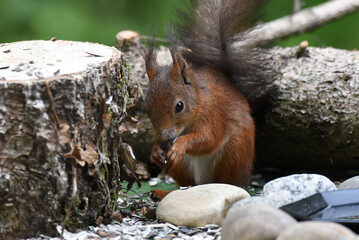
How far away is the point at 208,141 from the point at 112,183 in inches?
18.3

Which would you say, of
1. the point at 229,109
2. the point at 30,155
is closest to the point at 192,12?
the point at 229,109

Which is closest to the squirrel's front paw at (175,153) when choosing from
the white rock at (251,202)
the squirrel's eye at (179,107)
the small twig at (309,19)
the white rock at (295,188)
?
the squirrel's eye at (179,107)

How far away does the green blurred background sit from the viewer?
149 inches

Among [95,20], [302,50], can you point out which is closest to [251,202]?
[302,50]

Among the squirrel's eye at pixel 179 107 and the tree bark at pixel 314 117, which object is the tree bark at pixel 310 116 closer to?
the tree bark at pixel 314 117

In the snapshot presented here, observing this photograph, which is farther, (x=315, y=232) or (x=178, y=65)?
(x=178, y=65)

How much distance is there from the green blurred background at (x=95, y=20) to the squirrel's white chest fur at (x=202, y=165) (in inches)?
52.8

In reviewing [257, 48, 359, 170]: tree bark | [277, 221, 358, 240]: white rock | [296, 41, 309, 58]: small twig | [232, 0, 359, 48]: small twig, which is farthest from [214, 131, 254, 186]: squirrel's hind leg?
[277, 221, 358, 240]: white rock

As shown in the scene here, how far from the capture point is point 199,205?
189 centimetres

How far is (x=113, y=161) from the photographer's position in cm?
192

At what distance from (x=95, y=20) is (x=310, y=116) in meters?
1.89

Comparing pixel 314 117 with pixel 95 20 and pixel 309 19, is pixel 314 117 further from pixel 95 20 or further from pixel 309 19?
pixel 95 20

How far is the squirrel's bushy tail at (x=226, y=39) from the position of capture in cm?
252

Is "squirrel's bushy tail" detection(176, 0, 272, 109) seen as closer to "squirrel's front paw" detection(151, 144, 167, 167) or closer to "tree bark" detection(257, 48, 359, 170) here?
"tree bark" detection(257, 48, 359, 170)
